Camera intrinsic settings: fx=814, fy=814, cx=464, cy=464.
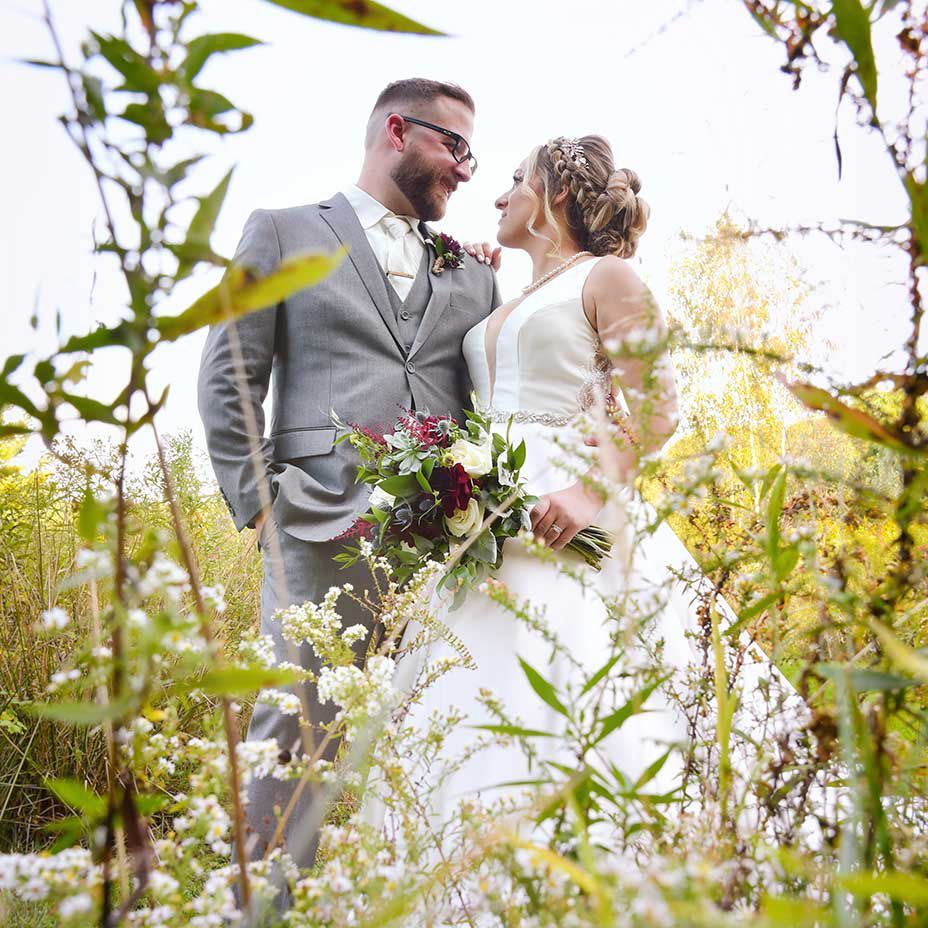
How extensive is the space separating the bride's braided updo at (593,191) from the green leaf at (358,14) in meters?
2.65

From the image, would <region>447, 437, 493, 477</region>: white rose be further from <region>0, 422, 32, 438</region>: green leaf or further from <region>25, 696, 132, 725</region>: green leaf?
<region>25, 696, 132, 725</region>: green leaf

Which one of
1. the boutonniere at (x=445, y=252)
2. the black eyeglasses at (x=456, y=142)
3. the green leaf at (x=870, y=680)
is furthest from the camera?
the black eyeglasses at (x=456, y=142)

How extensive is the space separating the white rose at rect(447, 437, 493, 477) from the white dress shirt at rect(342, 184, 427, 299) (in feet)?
3.99

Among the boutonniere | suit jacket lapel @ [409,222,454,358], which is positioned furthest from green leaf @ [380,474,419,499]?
the boutonniere

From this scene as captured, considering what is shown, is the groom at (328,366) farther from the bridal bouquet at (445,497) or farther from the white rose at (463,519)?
the white rose at (463,519)

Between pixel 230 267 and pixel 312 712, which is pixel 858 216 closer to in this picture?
pixel 230 267

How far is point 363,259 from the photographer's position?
2938 millimetres

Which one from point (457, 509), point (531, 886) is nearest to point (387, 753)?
point (531, 886)

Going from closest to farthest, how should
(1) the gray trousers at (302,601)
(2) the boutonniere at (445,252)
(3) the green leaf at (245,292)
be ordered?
1. (3) the green leaf at (245,292)
2. (1) the gray trousers at (302,601)
3. (2) the boutonniere at (445,252)

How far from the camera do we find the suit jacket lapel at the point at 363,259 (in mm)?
2908

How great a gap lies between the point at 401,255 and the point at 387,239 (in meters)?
0.09

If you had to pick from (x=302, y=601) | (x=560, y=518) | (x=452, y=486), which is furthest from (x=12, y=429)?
(x=302, y=601)

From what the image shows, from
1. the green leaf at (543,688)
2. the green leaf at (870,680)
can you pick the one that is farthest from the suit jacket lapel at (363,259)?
the green leaf at (870,680)

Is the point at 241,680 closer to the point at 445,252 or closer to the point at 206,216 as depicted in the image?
the point at 206,216
